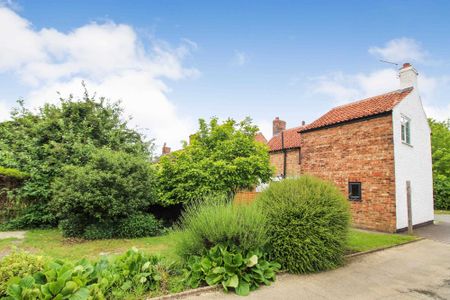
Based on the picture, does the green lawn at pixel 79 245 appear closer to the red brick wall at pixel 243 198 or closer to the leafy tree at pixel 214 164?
the red brick wall at pixel 243 198

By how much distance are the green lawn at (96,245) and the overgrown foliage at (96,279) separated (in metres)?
1.78

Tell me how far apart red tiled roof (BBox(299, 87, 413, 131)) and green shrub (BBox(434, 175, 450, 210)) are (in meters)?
14.5

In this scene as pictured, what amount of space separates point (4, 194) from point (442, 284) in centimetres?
1433

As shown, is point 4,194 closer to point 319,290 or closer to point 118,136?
point 118,136

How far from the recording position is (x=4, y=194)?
10.2 metres

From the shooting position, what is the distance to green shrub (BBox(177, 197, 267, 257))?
491cm

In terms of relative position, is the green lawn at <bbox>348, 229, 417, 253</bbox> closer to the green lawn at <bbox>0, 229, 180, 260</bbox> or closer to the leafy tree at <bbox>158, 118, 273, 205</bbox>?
the leafy tree at <bbox>158, 118, 273, 205</bbox>

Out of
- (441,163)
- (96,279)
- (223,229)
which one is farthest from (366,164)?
(441,163)

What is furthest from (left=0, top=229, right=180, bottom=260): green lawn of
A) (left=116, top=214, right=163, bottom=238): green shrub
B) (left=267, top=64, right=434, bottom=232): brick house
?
(left=267, top=64, right=434, bottom=232): brick house

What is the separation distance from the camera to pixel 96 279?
3994 millimetres

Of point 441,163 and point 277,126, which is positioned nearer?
point 277,126

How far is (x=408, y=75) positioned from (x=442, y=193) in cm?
1495

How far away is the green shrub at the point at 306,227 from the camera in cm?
540

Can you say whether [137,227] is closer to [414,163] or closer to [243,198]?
[243,198]
